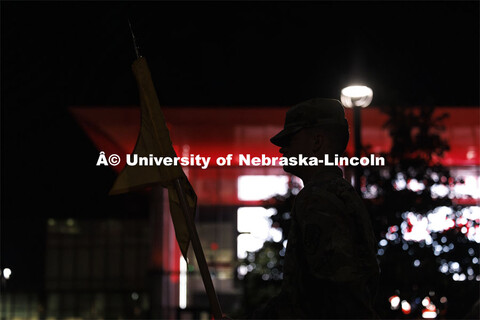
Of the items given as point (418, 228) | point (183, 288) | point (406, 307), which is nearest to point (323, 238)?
point (406, 307)

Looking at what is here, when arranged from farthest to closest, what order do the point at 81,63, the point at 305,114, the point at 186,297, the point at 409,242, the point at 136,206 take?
the point at 136,206, the point at 186,297, the point at 81,63, the point at 409,242, the point at 305,114

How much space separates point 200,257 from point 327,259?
0.62 m

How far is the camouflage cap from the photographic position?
7.82 ft

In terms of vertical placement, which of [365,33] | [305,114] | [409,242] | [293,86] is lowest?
[409,242]

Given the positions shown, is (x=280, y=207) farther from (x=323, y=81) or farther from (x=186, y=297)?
(x=186, y=297)

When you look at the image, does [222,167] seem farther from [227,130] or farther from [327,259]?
[327,259]

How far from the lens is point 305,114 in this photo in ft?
7.84

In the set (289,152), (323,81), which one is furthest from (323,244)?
(323,81)

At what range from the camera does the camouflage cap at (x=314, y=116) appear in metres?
2.38

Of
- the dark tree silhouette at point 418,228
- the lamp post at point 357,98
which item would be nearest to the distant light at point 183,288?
the dark tree silhouette at point 418,228

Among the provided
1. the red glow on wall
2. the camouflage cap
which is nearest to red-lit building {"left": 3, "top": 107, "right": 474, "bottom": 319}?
the red glow on wall

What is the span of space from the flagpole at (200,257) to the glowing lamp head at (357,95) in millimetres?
6462

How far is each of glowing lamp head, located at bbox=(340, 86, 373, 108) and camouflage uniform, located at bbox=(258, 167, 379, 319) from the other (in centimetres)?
671

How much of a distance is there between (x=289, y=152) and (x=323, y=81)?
1097 cm
